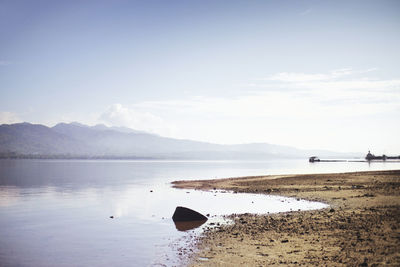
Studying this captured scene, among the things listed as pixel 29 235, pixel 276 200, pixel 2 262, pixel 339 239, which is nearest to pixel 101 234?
pixel 29 235

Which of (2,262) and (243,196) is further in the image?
(243,196)

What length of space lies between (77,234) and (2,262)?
578cm

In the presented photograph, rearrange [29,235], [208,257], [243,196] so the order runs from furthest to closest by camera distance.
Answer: [243,196] < [29,235] < [208,257]

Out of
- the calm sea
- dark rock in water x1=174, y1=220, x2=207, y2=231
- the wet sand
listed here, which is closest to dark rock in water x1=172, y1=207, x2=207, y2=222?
dark rock in water x1=174, y1=220, x2=207, y2=231

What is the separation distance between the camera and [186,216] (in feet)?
77.3

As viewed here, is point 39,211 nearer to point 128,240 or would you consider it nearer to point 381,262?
point 128,240

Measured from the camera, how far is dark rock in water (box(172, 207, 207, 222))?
77.2 ft

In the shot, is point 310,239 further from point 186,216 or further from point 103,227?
point 103,227

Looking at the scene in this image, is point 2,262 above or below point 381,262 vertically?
below

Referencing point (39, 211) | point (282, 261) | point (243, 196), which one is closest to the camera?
point (282, 261)

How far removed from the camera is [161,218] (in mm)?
25531

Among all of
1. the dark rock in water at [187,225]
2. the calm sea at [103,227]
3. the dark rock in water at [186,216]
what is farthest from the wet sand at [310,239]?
the dark rock in water at [186,216]

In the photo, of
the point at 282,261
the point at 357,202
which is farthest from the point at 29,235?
the point at 357,202

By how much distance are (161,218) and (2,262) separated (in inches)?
470
